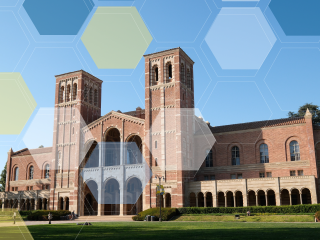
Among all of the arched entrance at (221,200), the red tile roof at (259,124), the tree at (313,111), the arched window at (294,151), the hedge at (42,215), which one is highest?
the tree at (313,111)

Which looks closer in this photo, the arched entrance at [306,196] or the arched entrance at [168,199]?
the arched entrance at [306,196]

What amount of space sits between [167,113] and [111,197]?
14.8 m

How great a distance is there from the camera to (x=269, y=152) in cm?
4128

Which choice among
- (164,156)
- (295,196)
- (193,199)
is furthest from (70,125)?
(295,196)

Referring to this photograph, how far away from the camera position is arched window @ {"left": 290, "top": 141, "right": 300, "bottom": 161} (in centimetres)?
3966

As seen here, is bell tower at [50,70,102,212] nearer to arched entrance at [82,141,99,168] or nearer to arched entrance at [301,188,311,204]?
arched entrance at [82,141,99,168]

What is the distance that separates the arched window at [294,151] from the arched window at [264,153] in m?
2.91

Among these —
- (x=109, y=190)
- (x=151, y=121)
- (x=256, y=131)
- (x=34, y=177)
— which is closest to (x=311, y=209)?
(x=256, y=131)

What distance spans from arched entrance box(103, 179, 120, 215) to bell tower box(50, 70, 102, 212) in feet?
13.8

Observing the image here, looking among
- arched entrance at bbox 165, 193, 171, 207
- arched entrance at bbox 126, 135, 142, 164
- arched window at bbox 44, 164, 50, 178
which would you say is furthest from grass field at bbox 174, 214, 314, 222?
arched window at bbox 44, 164, 50, 178

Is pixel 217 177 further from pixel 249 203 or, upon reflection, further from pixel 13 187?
pixel 13 187

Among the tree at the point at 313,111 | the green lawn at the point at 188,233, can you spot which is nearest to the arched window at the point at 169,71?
the green lawn at the point at 188,233

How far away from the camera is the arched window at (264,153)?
41.5 meters

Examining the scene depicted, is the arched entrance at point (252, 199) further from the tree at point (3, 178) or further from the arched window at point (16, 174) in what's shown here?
the tree at point (3, 178)
